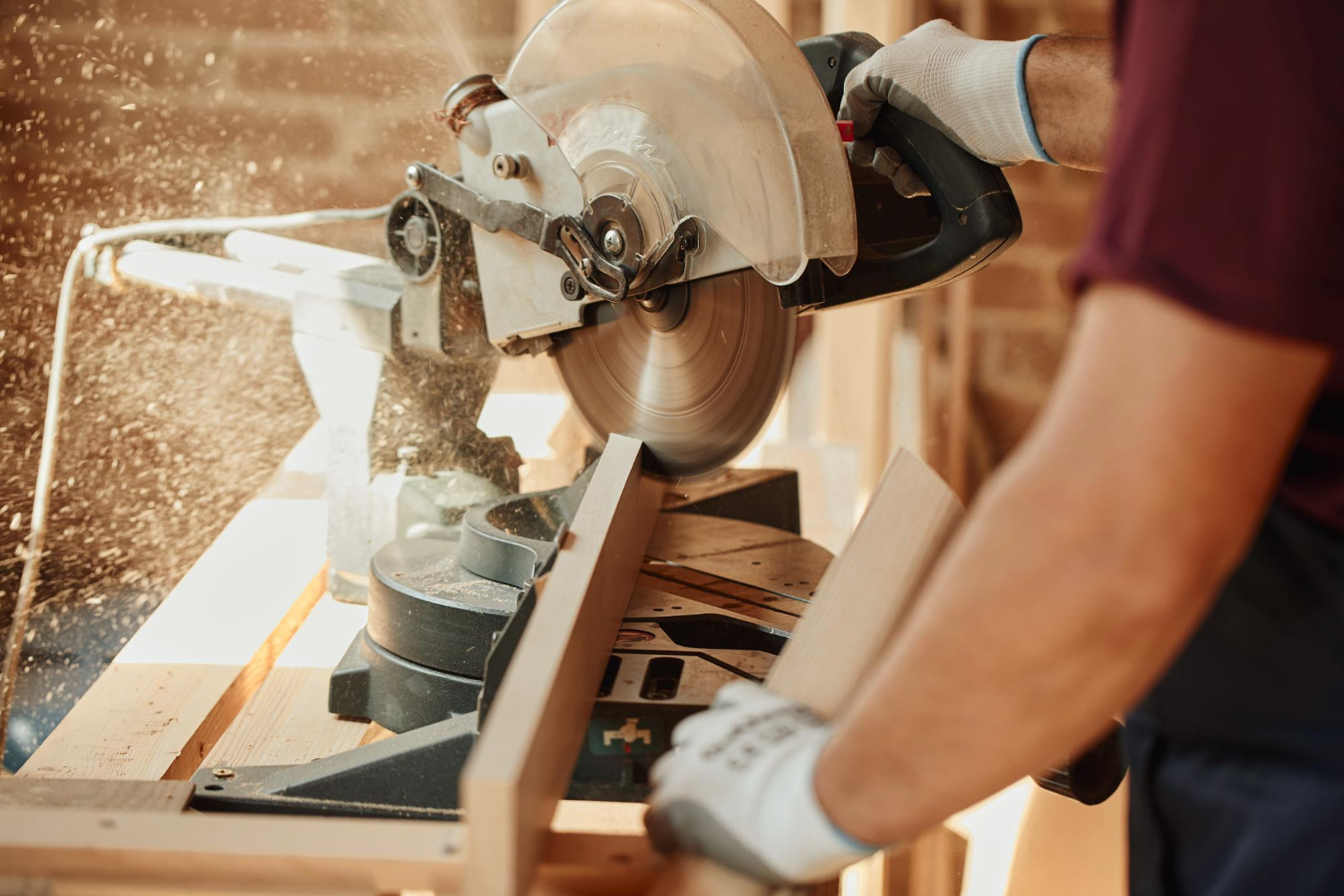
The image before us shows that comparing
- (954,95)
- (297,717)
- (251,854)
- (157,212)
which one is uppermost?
(954,95)

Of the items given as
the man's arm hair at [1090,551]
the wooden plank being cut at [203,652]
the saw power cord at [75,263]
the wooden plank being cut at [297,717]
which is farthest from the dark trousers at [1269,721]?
the saw power cord at [75,263]

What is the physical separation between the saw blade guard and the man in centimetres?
54

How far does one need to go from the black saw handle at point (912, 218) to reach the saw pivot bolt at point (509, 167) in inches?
14.3

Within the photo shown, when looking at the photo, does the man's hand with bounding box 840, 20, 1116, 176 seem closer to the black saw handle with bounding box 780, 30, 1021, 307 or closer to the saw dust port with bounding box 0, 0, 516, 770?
the black saw handle with bounding box 780, 30, 1021, 307

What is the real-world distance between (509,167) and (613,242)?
18 centimetres

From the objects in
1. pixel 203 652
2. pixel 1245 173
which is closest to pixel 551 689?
pixel 1245 173

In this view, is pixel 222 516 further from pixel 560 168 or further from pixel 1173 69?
pixel 1173 69

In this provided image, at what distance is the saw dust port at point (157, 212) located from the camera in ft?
8.80

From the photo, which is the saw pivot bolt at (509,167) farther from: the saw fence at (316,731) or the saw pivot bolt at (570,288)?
the saw fence at (316,731)

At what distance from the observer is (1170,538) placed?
1.94 ft

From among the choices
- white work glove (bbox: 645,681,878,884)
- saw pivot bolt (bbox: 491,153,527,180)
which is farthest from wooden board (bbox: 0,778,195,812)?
saw pivot bolt (bbox: 491,153,527,180)

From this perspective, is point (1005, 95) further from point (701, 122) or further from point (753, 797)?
point (753, 797)

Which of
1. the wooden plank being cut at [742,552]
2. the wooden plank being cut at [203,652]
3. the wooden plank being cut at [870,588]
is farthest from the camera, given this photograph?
the wooden plank being cut at [742,552]

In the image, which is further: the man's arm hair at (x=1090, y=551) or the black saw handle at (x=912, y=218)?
the black saw handle at (x=912, y=218)
